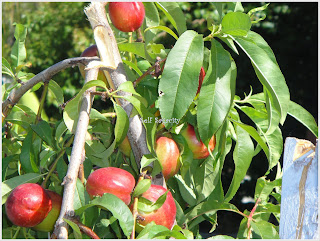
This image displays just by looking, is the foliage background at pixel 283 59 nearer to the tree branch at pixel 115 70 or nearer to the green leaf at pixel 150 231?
the tree branch at pixel 115 70

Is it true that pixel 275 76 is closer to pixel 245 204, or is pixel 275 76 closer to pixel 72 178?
pixel 72 178

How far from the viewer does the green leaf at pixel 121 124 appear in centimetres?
69

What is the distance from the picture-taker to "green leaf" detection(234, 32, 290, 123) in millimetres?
637

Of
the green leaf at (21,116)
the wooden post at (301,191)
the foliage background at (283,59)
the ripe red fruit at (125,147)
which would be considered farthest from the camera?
the foliage background at (283,59)

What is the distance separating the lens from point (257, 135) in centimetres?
77

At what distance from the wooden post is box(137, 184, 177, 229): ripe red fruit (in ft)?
0.57

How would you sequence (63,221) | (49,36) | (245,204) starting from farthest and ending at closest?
(49,36), (245,204), (63,221)

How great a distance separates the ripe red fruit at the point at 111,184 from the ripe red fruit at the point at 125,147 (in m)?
0.09

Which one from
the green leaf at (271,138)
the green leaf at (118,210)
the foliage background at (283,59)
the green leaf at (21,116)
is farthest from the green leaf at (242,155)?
the foliage background at (283,59)

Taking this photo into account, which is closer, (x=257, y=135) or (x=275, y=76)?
(x=275, y=76)

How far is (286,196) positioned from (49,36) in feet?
8.16

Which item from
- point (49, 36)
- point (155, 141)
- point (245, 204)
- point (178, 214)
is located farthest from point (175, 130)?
point (49, 36)

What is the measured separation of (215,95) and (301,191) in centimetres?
18

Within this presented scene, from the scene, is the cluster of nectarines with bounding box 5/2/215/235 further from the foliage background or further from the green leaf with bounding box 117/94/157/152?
the foliage background
